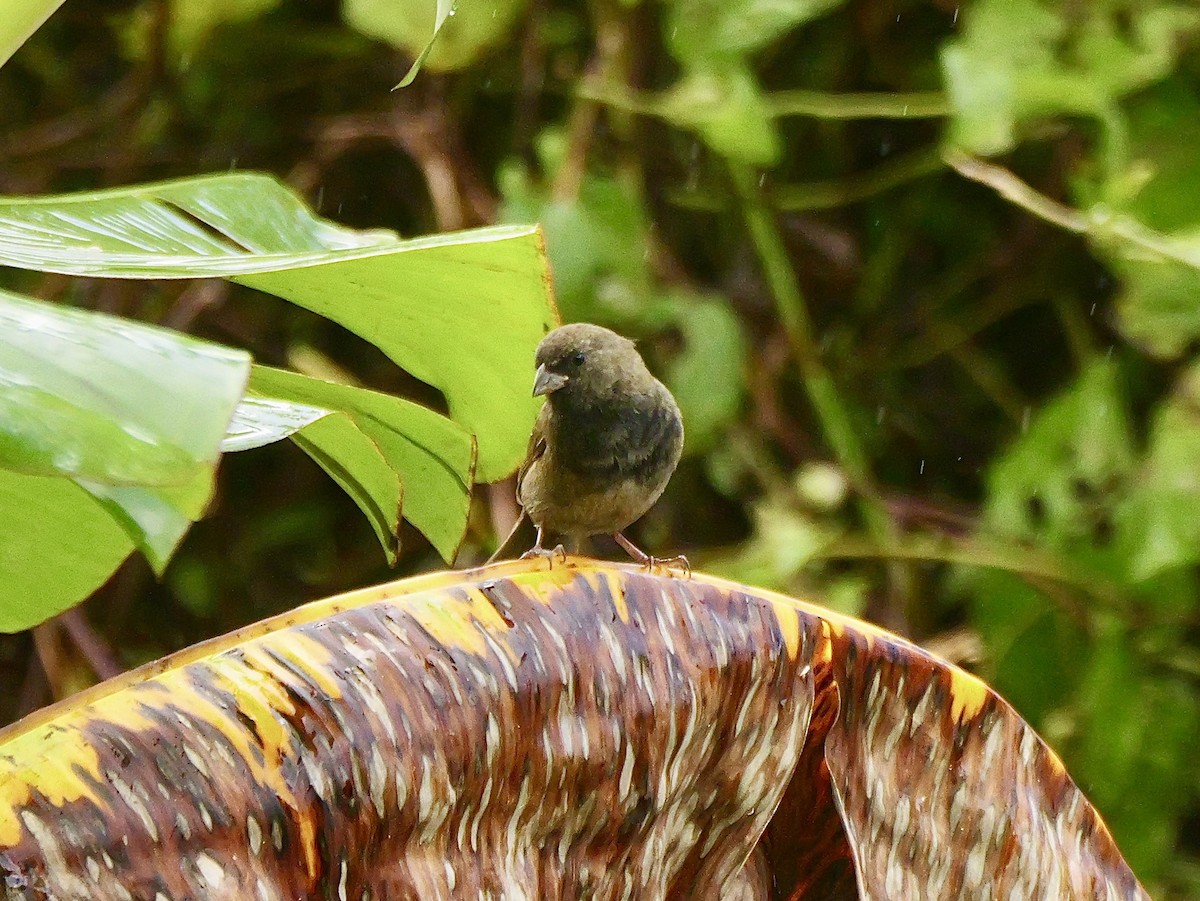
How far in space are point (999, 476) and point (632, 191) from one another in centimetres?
60

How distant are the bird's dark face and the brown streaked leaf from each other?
65 centimetres

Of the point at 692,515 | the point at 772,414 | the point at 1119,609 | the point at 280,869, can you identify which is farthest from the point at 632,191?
the point at 280,869

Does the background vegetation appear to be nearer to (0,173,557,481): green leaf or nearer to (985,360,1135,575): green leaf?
(985,360,1135,575): green leaf

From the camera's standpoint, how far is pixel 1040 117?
75.4 inches

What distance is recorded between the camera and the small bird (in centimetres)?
132

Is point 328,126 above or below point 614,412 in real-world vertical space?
above

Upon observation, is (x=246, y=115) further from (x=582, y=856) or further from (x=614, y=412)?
(x=582, y=856)

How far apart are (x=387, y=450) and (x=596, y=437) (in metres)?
0.61

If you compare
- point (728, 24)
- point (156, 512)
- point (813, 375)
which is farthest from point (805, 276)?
point (156, 512)

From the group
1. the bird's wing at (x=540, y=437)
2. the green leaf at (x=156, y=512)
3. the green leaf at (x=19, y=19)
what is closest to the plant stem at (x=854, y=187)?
the bird's wing at (x=540, y=437)

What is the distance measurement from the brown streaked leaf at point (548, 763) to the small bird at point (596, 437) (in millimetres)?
557

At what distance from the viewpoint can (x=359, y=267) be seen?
0.59m

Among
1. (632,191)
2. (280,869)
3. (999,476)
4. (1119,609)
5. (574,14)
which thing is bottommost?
(1119,609)

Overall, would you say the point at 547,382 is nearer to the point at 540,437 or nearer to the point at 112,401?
the point at 540,437
